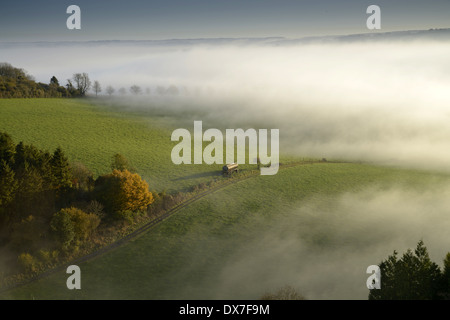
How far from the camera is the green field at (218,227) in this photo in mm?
39031

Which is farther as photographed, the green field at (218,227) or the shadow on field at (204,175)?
the shadow on field at (204,175)

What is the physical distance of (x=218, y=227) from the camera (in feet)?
173

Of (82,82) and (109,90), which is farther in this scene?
(109,90)

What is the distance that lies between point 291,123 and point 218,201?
64114 mm

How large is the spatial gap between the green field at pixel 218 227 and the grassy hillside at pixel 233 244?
117mm

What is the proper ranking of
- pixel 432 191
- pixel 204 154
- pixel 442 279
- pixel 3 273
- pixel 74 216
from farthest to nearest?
pixel 204 154, pixel 432 191, pixel 74 216, pixel 3 273, pixel 442 279

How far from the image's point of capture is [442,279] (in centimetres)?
3378

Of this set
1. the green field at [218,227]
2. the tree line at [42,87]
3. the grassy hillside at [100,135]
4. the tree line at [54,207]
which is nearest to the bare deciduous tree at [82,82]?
the tree line at [42,87]

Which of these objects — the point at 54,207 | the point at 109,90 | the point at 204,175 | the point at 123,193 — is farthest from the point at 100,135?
the point at 109,90

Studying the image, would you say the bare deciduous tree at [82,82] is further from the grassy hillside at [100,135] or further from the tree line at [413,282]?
the tree line at [413,282]

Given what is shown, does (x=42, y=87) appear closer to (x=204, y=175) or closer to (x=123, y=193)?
(x=204, y=175)

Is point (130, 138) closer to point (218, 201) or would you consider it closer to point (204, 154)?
point (204, 154)

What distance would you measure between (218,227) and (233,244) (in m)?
5.20
